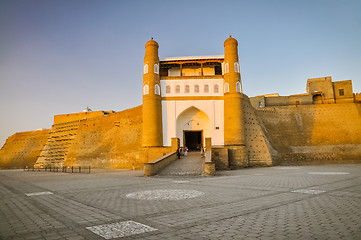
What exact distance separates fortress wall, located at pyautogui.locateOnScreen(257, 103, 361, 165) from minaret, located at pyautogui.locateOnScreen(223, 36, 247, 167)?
641cm

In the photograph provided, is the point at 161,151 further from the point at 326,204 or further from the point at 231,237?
the point at 231,237

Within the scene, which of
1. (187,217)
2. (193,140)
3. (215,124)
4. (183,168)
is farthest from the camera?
(193,140)

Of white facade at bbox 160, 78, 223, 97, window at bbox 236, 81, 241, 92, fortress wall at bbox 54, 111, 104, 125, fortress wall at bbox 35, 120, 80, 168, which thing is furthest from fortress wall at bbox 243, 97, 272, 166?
fortress wall at bbox 54, 111, 104, 125

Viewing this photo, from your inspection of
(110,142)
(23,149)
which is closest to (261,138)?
(110,142)

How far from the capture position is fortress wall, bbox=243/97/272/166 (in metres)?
23.8

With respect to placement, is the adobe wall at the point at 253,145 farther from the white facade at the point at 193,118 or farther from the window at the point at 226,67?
the window at the point at 226,67

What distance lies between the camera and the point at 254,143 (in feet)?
80.2

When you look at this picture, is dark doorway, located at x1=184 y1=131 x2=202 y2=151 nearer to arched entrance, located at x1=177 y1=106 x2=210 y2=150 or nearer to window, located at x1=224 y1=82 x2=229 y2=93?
arched entrance, located at x1=177 y1=106 x2=210 y2=150

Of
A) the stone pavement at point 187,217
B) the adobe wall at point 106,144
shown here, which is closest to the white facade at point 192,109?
the adobe wall at point 106,144

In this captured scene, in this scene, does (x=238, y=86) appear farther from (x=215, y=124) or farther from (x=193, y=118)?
(x=193, y=118)

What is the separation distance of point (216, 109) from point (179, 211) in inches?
745

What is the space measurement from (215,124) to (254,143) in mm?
4493

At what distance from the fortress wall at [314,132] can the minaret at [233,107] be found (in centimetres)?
641

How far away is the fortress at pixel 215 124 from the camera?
2273 centimetres
